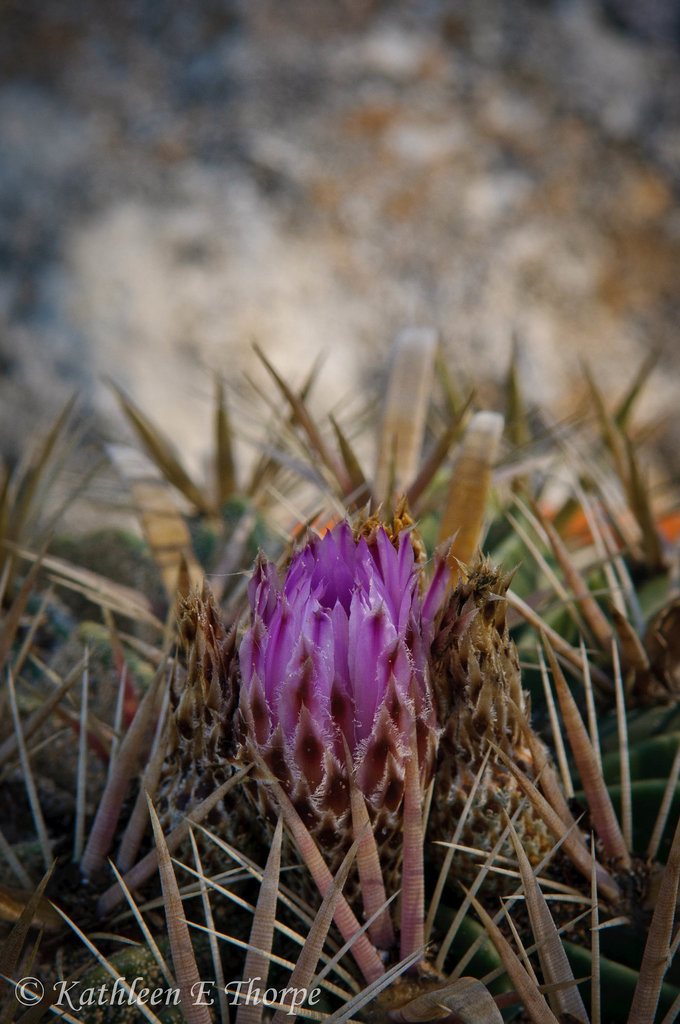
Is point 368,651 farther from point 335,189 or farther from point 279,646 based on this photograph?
point 335,189

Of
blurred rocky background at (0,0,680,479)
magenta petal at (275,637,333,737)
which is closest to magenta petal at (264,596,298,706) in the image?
magenta petal at (275,637,333,737)

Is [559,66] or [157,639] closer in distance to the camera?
[157,639]

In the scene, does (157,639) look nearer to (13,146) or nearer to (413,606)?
(413,606)

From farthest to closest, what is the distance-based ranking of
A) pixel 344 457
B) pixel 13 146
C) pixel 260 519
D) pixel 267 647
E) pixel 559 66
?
pixel 559 66 → pixel 13 146 → pixel 260 519 → pixel 344 457 → pixel 267 647

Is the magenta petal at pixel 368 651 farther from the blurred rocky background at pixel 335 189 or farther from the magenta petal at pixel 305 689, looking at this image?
the blurred rocky background at pixel 335 189

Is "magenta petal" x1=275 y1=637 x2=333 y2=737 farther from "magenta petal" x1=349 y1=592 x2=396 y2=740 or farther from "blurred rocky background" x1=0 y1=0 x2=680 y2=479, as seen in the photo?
"blurred rocky background" x1=0 y1=0 x2=680 y2=479

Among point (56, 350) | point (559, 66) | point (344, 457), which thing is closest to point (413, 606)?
point (344, 457)

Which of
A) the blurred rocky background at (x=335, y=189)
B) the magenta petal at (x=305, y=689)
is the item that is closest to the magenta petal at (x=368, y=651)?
the magenta petal at (x=305, y=689)

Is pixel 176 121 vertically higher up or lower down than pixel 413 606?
higher up

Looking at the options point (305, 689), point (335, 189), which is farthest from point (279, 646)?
point (335, 189)
